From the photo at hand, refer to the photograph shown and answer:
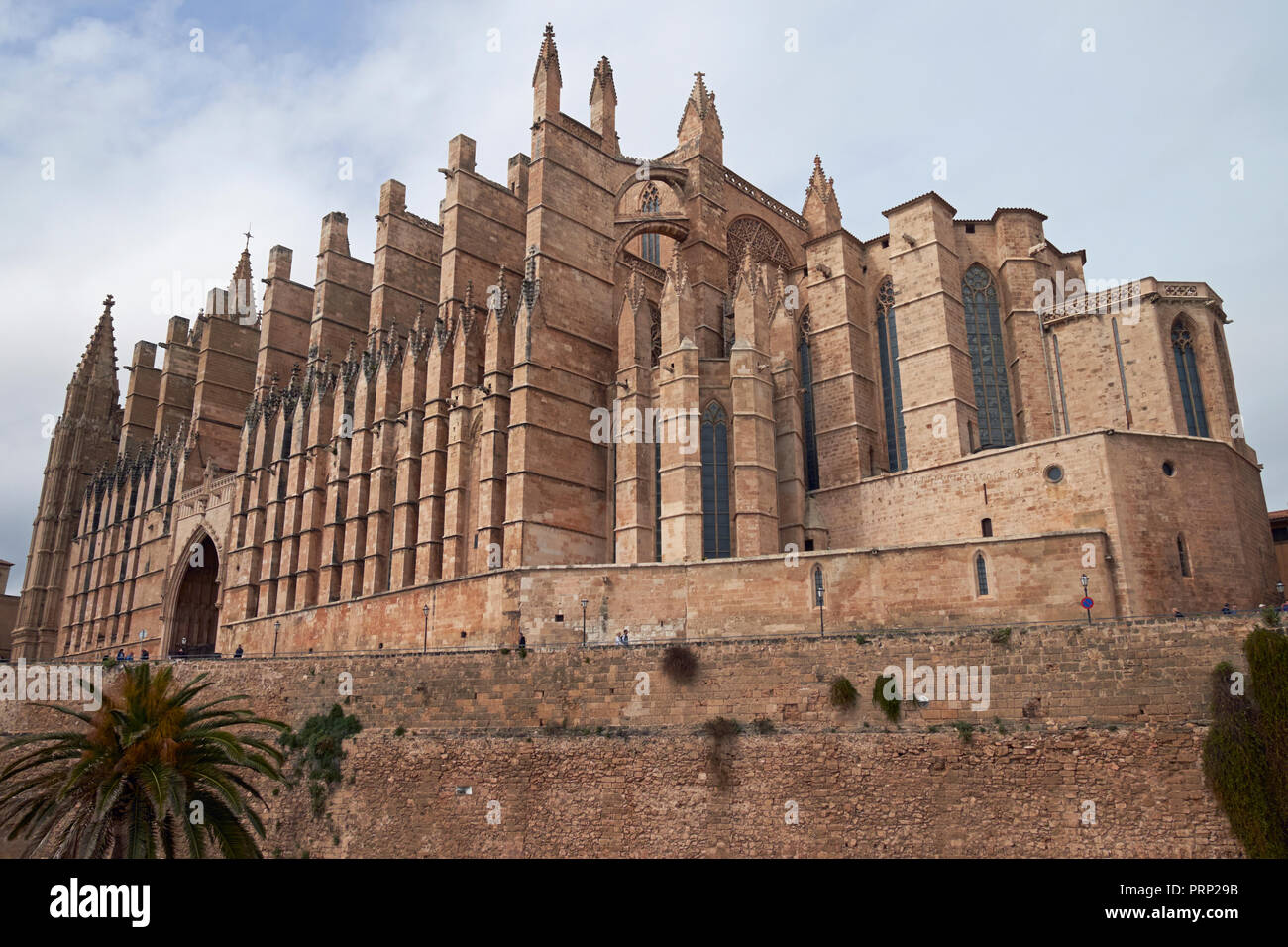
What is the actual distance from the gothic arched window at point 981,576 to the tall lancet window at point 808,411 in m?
8.41

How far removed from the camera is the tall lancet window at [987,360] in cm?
2798

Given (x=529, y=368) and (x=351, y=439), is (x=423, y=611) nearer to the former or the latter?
(x=529, y=368)

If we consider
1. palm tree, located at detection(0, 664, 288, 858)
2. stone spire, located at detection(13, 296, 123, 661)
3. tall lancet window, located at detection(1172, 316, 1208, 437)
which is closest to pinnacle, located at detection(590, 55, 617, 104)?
tall lancet window, located at detection(1172, 316, 1208, 437)

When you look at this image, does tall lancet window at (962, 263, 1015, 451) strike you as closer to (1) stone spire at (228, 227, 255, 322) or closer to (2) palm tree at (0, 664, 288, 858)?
(2) palm tree at (0, 664, 288, 858)

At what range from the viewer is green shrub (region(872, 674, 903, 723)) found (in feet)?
55.5

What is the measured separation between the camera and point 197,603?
42.8 metres

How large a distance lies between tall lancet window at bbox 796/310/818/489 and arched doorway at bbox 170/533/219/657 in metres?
25.1

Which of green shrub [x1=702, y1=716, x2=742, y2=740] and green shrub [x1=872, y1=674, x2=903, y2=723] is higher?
green shrub [x1=872, y1=674, x2=903, y2=723]

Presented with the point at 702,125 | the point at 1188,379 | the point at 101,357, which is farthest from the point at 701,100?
the point at 101,357

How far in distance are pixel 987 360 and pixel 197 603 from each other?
32494 millimetres

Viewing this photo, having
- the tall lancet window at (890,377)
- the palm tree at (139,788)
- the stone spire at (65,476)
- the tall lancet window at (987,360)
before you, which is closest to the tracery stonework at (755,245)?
the tall lancet window at (890,377)

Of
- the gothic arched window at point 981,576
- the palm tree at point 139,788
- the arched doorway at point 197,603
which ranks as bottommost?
the palm tree at point 139,788

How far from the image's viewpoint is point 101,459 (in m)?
53.6

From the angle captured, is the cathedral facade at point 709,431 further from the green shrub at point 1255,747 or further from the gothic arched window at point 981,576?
the green shrub at point 1255,747
